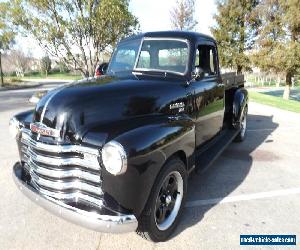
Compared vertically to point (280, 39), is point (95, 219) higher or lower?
lower

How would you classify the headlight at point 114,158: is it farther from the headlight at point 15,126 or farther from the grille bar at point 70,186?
the headlight at point 15,126

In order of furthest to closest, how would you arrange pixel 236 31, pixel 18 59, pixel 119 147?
pixel 18 59 → pixel 236 31 → pixel 119 147

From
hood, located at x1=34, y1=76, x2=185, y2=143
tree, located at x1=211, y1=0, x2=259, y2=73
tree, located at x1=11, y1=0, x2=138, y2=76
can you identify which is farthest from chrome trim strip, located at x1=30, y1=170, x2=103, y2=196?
tree, located at x1=211, y1=0, x2=259, y2=73

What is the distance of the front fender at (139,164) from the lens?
2.66 meters

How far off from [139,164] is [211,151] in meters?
2.27

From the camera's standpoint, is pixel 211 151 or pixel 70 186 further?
pixel 211 151

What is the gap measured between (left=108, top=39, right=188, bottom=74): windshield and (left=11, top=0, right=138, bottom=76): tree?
43.3ft

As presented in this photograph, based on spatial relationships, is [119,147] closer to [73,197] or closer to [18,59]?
[73,197]

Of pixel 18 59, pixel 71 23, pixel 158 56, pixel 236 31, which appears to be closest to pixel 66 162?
pixel 158 56

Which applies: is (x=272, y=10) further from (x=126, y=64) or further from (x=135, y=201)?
(x=135, y=201)

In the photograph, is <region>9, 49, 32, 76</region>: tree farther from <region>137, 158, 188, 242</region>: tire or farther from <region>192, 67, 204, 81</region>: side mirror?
<region>137, 158, 188, 242</region>: tire

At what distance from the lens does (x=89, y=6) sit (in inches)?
655

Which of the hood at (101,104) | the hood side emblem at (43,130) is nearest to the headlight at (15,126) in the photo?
the hood at (101,104)

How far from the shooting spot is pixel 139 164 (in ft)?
8.85
